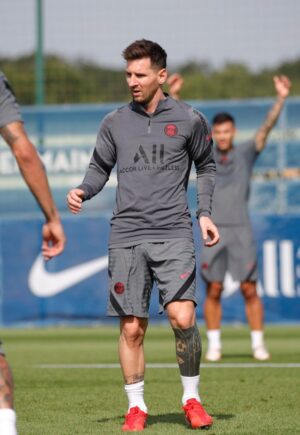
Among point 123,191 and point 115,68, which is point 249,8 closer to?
point 115,68

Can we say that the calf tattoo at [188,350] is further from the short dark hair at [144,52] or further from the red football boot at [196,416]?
the short dark hair at [144,52]

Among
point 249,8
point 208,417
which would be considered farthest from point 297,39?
point 208,417

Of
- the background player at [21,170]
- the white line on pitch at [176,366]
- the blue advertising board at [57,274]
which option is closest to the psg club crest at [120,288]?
the background player at [21,170]

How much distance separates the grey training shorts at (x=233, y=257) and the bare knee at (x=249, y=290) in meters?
0.06

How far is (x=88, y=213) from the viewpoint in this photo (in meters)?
18.8

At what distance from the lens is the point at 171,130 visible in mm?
7086

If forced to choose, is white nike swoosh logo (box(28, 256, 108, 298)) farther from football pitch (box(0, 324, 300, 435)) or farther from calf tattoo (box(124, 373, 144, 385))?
calf tattoo (box(124, 373, 144, 385))

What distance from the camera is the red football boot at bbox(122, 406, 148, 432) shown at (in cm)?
683

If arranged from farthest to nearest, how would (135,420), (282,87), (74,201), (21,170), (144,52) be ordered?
(282,87) → (144,52) → (135,420) → (74,201) → (21,170)

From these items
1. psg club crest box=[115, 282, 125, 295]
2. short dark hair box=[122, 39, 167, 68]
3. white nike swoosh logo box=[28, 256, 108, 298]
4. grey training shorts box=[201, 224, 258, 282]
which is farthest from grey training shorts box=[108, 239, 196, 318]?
Answer: white nike swoosh logo box=[28, 256, 108, 298]

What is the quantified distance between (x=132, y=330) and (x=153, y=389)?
6.57ft

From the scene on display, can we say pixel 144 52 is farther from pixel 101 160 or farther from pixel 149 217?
pixel 149 217

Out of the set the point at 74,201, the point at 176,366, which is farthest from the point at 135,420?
the point at 176,366

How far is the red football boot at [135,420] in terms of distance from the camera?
683 centimetres
